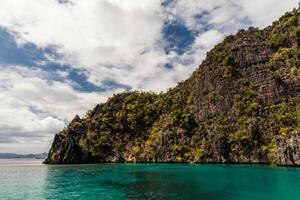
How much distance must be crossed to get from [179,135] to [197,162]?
55.9ft

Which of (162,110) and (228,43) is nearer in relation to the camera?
(228,43)

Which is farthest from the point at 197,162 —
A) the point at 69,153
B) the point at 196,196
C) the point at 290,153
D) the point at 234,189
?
the point at 196,196

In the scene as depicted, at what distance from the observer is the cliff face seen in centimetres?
9794

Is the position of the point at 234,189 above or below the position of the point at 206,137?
below

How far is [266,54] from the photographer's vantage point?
11781cm

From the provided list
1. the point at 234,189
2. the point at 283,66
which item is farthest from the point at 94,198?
the point at 283,66

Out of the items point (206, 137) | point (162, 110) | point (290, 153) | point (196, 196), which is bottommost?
point (196, 196)

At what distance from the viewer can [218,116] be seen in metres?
116

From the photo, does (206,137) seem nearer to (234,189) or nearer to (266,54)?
(266,54)

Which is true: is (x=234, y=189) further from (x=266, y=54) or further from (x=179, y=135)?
(x=266, y=54)

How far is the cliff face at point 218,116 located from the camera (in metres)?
97.9

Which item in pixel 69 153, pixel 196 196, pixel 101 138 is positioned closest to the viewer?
pixel 196 196

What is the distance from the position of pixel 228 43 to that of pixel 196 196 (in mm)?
112982

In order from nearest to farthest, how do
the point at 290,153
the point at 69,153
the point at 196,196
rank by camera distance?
the point at 196,196, the point at 290,153, the point at 69,153
